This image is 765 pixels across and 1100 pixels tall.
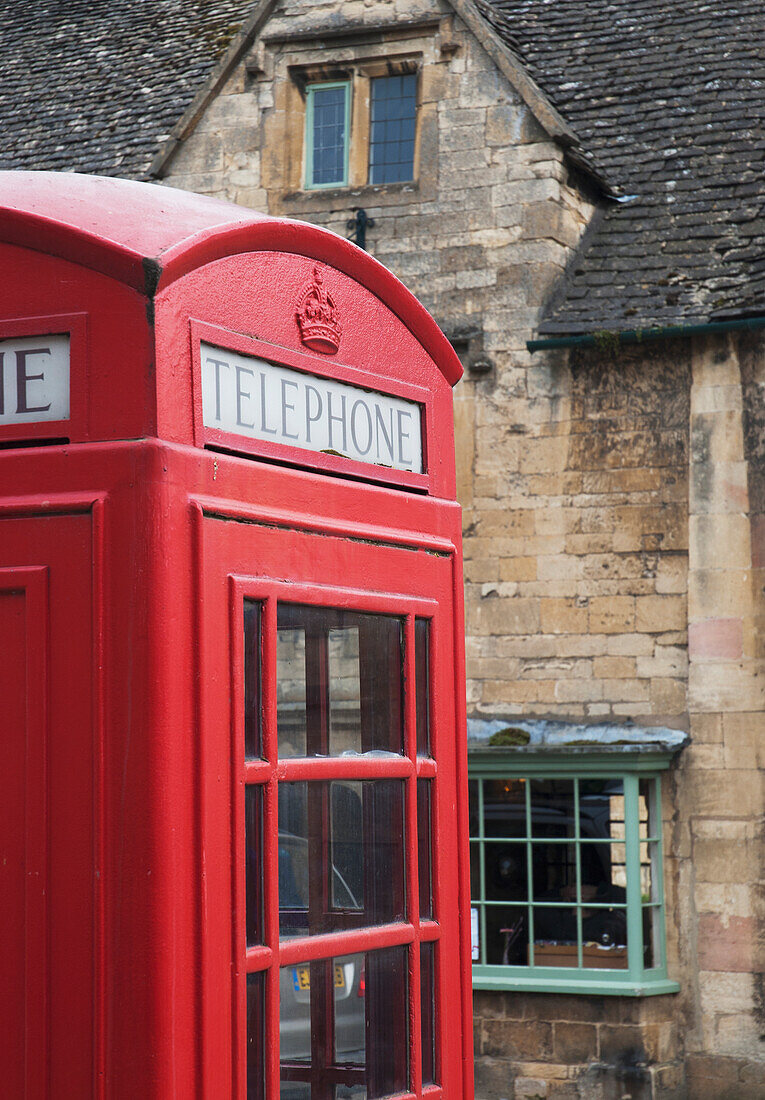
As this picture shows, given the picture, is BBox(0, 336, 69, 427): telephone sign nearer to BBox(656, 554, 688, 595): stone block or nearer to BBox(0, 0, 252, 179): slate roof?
BBox(656, 554, 688, 595): stone block

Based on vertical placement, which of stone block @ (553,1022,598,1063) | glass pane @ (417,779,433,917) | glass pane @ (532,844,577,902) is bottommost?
stone block @ (553,1022,598,1063)

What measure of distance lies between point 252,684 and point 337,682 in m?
0.33

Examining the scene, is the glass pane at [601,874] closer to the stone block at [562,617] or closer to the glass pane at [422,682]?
the stone block at [562,617]

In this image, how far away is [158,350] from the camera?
7.73ft

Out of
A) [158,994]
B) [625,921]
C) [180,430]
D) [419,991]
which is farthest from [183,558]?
[625,921]

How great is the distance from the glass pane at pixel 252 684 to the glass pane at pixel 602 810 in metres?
7.98

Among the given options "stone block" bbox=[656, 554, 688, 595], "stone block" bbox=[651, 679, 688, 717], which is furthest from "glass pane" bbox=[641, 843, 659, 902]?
"stone block" bbox=[656, 554, 688, 595]

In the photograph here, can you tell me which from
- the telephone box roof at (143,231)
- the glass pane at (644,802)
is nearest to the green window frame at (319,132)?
the glass pane at (644,802)

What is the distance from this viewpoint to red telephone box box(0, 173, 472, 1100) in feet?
7.47

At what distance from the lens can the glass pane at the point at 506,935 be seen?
1022 cm

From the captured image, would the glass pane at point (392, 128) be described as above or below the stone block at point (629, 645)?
above

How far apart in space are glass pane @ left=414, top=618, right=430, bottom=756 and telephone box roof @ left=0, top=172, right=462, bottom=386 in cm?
72

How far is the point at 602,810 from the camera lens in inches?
401

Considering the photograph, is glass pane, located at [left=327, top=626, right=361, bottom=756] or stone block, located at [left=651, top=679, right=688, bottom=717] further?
stone block, located at [left=651, top=679, right=688, bottom=717]
